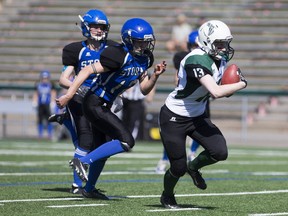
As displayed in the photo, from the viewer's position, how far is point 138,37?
780cm

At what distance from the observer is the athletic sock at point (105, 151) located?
26.0 ft

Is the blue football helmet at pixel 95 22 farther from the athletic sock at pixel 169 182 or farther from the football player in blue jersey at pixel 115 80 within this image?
the athletic sock at pixel 169 182

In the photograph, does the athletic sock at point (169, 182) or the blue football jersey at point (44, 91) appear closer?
the athletic sock at point (169, 182)

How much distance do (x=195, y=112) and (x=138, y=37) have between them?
86cm

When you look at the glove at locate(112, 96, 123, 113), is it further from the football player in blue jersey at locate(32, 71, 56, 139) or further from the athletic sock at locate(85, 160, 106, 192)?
the football player in blue jersey at locate(32, 71, 56, 139)

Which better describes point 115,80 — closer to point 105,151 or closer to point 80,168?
point 105,151

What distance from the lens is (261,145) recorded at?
18.5 metres

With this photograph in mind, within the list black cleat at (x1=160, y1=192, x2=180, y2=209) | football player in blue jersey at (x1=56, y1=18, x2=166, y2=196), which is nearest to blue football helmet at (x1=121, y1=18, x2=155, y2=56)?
football player in blue jersey at (x1=56, y1=18, x2=166, y2=196)

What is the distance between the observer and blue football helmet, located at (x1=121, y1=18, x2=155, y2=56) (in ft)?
25.6

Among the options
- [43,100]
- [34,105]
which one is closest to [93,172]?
[43,100]

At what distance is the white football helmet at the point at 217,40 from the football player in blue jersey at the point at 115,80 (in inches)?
19.8

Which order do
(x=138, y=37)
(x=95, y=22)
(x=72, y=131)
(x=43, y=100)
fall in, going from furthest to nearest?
(x=43, y=100)
(x=72, y=131)
(x=95, y=22)
(x=138, y=37)

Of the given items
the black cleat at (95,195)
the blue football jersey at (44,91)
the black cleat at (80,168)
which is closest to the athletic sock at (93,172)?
the black cleat at (95,195)

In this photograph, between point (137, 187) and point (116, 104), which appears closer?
point (116, 104)
